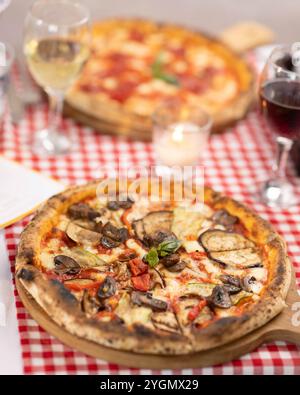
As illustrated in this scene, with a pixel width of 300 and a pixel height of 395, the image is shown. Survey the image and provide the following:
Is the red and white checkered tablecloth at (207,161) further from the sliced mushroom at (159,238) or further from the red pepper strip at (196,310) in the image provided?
the sliced mushroom at (159,238)

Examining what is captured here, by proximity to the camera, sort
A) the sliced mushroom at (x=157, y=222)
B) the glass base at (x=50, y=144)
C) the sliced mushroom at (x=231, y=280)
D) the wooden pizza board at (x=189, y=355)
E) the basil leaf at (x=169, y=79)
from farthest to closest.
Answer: the basil leaf at (x=169, y=79) → the glass base at (x=50, y=144) → the sliced mushroom at (x=157, y=222) → the sliced mushroom at (x=231, y=280) → the wooden pizza board at (x=189, y=355)

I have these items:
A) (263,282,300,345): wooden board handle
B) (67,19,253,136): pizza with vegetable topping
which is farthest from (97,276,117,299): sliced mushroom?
Answer: (67,19,253,136): pizza with vegetable topping

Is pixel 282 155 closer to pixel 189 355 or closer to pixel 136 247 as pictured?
pixel 136 247

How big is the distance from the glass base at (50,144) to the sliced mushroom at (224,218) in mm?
778

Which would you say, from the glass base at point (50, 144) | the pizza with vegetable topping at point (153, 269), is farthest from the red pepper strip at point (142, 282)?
the glass base at point (50, 144)

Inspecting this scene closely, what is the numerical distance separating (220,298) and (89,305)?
1.19 feet

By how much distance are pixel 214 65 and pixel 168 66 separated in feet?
0.77

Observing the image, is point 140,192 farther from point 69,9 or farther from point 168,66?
point 168,66

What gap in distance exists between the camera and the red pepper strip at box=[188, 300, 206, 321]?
202 cm

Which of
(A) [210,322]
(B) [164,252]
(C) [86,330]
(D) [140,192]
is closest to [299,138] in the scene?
(D) [140,192]

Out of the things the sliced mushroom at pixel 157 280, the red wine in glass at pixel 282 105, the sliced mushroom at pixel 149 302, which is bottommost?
the sliced mushroom at pixel 157 280

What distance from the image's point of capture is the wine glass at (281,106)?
2592 millimetres

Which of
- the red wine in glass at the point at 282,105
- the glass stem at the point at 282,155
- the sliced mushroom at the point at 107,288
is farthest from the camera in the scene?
the glass stem at the point at 282,155

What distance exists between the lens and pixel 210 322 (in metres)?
2.00
